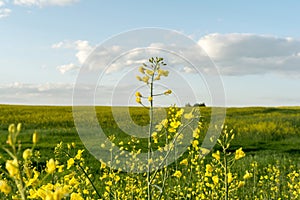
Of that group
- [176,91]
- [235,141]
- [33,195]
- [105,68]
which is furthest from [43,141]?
[33,195]

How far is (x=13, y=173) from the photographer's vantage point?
1286 mm

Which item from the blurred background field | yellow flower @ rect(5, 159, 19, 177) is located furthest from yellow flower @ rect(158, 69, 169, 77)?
the blurred background field

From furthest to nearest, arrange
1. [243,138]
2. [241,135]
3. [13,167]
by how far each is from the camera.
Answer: [241,135], [243,138], [13,167]

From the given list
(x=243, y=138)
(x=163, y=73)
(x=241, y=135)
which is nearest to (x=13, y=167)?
(x=163, y=73)

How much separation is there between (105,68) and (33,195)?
4445mm

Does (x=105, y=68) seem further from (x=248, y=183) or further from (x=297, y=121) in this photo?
(x=297, y=121)

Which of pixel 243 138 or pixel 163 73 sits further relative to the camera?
pixel 243 138

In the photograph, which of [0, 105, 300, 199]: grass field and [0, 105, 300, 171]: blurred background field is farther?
[0, 105, 300, 171]: blurred background field

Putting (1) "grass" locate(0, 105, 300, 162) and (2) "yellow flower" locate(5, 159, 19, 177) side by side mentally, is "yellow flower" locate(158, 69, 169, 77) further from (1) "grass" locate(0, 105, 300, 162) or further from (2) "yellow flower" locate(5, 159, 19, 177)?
(1) "grass" locate(0, 105, 300, 162)

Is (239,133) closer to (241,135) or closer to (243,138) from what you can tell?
(241,135)

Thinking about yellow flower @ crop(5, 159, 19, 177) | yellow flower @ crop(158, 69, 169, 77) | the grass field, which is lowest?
the grass field

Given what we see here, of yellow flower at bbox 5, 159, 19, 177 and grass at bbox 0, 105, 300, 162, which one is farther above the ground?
yellow flower at bbox 5, 159, 19, 177

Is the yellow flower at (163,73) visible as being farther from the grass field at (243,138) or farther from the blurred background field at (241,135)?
the blurred background field at (241,135)

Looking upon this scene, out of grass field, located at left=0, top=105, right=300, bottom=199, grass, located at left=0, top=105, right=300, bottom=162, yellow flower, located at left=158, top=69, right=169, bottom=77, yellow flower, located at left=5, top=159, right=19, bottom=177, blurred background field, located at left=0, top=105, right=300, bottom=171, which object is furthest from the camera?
grass, located at left=0, top=105, right=300, bottom=162
